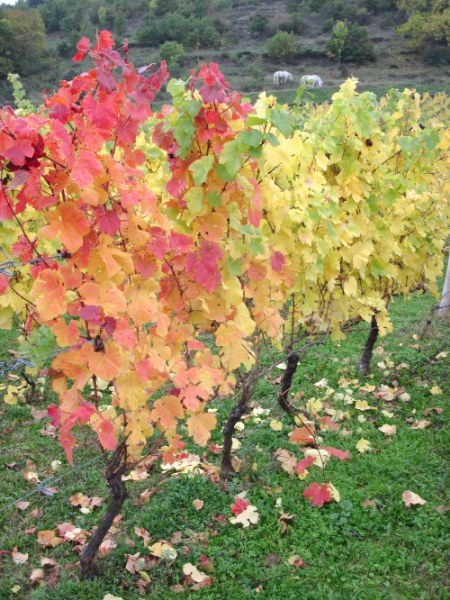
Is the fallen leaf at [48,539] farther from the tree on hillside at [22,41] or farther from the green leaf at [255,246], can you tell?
the tree on hillside at [22,41]

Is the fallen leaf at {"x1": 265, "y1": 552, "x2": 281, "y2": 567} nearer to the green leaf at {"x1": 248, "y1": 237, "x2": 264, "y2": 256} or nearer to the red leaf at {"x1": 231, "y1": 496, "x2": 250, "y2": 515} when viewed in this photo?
the red leaf at {"x1": 231, "y1": 496, "x2": 250, "y2": 515}

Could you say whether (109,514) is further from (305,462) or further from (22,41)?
(22,41)

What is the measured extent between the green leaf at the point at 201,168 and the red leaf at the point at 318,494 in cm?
170

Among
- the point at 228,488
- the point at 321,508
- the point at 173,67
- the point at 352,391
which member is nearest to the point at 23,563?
the point at 228,488

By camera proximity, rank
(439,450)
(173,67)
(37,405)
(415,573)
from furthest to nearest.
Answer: (173,67), (37,405), (439,450), (415,573)

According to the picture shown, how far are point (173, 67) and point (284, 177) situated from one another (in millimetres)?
35189

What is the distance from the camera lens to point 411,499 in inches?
105

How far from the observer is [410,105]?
379cm

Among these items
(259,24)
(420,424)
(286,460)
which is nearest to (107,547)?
(286,460)

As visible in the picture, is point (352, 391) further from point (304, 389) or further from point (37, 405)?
point (37, 405)

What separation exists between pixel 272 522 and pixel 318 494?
0.27 metres

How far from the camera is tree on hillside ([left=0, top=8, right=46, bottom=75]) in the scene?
1329 inches

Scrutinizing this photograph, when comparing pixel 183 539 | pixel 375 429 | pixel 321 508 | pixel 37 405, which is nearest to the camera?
pixel 183 539

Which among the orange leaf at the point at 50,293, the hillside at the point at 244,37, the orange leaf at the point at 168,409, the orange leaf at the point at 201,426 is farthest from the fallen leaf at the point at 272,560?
the hillside at the point at 244,37
